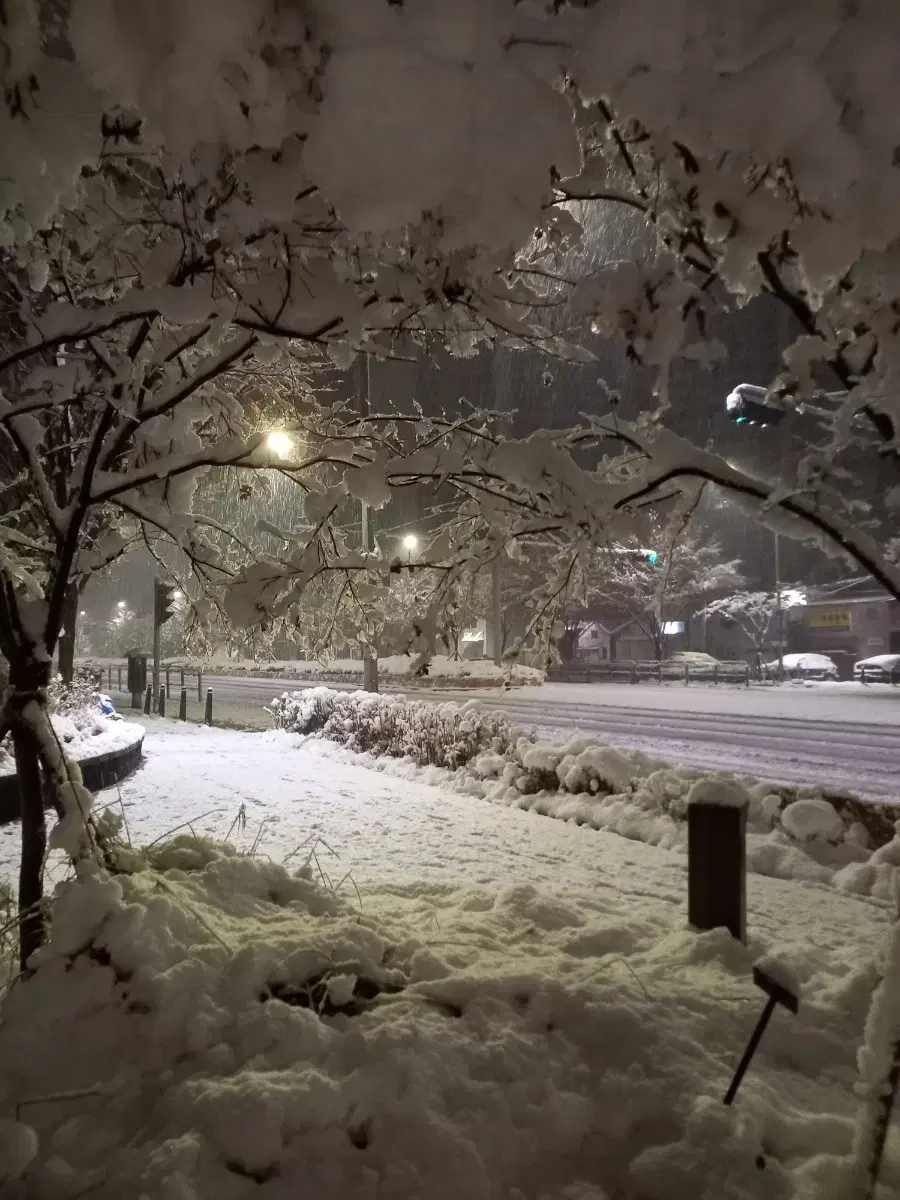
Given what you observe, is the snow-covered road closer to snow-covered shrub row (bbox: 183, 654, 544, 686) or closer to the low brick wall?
snow-covered shrub row (bbox: 183, 654, 544, 686)

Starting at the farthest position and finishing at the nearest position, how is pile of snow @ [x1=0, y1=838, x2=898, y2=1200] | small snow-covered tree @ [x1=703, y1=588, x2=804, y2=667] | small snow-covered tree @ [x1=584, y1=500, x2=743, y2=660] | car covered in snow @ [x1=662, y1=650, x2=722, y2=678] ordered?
small snow-covered tree @ [x1=703, y1=588, x2=804, y2=667]
small snow-covered tree @ [x1=584, y1=500, x2=743, y2=660]
car covered in snow @ [x1=662, y1=650, x2=722, y2=678]
pile of snow @ [x1=0, y1=838, x2=898, y2=1200]

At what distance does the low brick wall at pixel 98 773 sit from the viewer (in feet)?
25.2

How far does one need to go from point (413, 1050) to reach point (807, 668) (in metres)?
37.0

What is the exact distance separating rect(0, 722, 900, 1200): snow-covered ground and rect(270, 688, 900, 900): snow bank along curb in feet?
5.51

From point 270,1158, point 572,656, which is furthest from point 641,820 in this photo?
point 572,656

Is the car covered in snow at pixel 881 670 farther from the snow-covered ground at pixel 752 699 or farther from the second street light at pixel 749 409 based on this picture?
the second street light at pixel 749 409

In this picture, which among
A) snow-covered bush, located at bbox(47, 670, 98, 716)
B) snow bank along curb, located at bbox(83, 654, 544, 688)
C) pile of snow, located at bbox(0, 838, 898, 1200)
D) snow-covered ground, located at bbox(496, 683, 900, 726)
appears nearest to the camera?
pile of snow, located at bbox(0, 838, 898, 1200)

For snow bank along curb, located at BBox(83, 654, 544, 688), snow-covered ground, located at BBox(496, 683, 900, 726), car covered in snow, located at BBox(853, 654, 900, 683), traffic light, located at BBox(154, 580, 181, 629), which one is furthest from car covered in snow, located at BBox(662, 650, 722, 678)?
traffic light, located at BBox(154, 580, 181, 629)

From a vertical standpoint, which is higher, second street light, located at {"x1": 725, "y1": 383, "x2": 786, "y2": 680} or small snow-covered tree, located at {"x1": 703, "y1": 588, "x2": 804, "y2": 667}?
small snow-covered tree, located at {"x1": 703, "y1": 588, "x2": 804, "y2": 667}

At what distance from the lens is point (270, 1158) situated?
2271mm

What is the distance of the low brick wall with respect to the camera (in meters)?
7.68

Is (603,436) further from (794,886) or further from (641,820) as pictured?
(641,820)

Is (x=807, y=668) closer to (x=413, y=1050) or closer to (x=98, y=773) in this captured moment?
(x=98, y=773)

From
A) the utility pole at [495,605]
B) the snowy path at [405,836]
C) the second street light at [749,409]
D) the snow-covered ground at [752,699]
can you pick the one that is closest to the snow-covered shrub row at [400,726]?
the snowy path at [405,836]
